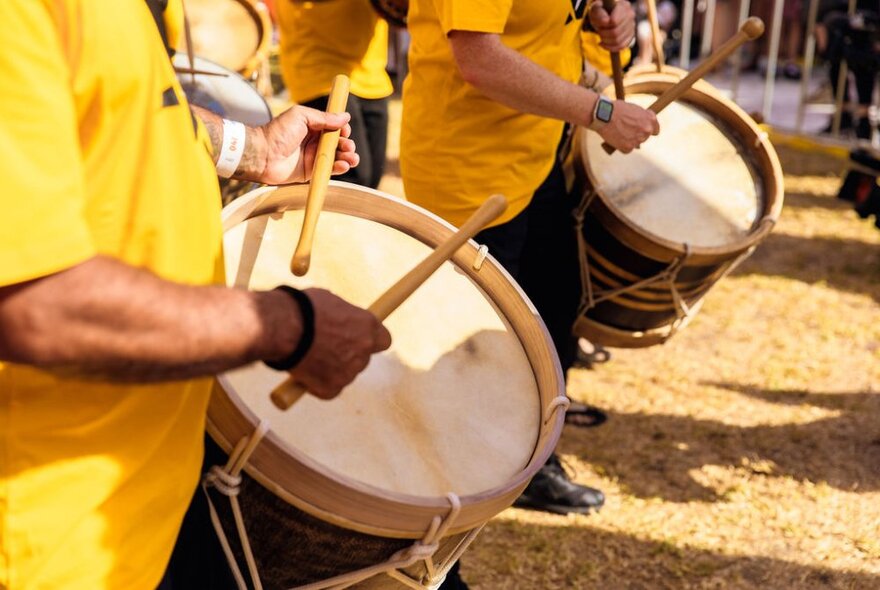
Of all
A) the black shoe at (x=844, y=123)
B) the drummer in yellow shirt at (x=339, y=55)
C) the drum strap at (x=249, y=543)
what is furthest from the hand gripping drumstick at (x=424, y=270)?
the black shoe at (x=844, y=123)

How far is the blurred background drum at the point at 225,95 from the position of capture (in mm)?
2955

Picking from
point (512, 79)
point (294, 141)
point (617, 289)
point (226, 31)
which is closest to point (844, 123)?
point (226, 31)

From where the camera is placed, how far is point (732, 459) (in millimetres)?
3121

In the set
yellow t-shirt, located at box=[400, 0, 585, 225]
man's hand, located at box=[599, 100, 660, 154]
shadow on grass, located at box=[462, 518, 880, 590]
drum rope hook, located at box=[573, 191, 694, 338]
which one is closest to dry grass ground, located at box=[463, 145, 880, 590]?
shadow on grass, located at box=[462, 518, 880, 590]

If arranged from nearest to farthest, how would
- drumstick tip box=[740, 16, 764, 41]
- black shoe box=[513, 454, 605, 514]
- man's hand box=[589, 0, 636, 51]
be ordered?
1. drumstick tip box=[740, 16, 764, 41]
2. man's hand box=[589, 0, 636, 51]
3. black shoe box=[513, 454, 605, 514]

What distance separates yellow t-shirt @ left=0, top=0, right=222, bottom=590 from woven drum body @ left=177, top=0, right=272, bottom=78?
2.84m

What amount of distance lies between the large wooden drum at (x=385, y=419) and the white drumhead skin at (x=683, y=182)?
1045mm

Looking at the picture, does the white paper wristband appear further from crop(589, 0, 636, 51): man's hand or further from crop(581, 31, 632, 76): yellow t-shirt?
crop(581, 31, 632, 76): yellow t-shirt

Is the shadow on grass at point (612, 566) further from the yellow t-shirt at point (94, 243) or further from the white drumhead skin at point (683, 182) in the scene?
the yellow t-shirt at point (94, 243)

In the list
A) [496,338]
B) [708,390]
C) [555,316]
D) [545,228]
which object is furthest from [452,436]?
[708,390]

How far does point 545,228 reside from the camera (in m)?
2.58

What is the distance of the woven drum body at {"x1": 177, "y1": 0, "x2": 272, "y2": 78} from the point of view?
3.84m

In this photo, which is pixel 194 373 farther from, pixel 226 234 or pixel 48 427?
pixel 226 234

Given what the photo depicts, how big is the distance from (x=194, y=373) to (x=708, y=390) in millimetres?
2885
